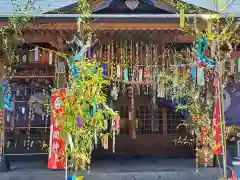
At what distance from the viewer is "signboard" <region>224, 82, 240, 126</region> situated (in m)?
9.98

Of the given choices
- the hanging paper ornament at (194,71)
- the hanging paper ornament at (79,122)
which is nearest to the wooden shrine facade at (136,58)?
the hanging paper ornament at (194,71)

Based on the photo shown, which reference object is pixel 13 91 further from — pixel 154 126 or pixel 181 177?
pixel 181 177

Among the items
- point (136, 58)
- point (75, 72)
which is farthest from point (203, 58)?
point (136, 58)

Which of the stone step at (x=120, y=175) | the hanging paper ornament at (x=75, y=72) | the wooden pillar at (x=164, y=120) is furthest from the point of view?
the wooden pillar at (x=164, y=120)

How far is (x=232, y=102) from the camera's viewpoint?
10008 millimetres

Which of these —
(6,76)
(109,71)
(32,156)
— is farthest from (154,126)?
(6,76)

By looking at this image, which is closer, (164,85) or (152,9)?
(152,9)

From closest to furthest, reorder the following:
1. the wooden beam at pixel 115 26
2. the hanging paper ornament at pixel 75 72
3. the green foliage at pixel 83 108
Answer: the green foliage at pixel 83 108, the hanging paper ornament at pixel 75 72, the wooden beam at pixel 115 26

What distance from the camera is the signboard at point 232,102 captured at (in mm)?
9977

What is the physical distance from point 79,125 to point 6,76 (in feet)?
11.6

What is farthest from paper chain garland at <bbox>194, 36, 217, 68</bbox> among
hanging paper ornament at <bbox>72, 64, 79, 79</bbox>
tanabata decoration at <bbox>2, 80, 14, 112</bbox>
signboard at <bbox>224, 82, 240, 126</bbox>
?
tanabata decoration at <bbox>2, 80, 14, 112</bbox>

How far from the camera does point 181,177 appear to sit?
8195mm

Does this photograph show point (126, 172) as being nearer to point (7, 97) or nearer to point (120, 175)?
point (120, 175)

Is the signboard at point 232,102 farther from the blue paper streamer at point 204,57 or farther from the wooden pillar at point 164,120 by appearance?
the blue paper streamer at point 204,57
